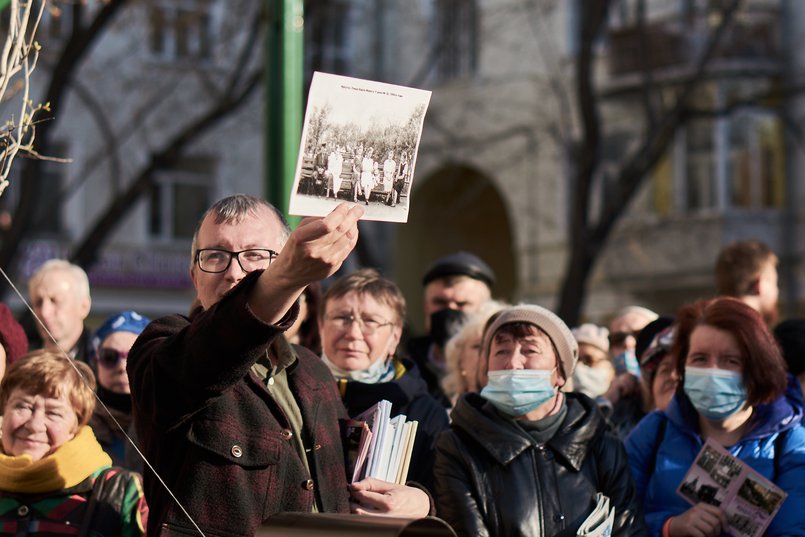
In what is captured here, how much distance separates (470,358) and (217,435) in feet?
9.71

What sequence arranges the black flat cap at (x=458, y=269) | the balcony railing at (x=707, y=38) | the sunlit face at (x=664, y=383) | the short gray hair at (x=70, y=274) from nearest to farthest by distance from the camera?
1. the sunlit face at (x=664, y=383)
2. the short gray hair at (x=70, y=274)
3. the black flat cap at (x=458, y=269)
4. the balcony railing at (x=707, y=38)

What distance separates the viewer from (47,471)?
481cm

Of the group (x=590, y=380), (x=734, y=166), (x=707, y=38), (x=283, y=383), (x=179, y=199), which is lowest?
(x=590, y=380)

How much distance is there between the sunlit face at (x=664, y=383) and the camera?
602 cm

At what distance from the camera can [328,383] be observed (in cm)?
379

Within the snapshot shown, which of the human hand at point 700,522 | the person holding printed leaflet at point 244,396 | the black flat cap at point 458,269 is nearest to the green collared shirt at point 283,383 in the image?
the person holding printed leaflet at point 244,396

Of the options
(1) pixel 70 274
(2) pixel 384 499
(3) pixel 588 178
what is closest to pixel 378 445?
(2) pixel 384 499

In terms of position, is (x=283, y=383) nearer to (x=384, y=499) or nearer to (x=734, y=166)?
(x=384, y=499)

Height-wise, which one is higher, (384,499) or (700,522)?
(384,499)

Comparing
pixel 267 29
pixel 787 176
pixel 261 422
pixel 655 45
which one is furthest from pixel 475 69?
pixel 261 422

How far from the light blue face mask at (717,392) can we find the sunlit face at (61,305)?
3026 millimetres

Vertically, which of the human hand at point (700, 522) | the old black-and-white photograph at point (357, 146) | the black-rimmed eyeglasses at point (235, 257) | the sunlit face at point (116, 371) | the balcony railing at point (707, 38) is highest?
the balcony railing at point (707, 38)

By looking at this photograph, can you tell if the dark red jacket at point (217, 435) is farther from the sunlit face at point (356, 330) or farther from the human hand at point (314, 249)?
the sunlit face at point (356, 330)

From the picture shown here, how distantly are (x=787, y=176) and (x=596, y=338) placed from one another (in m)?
18.2
